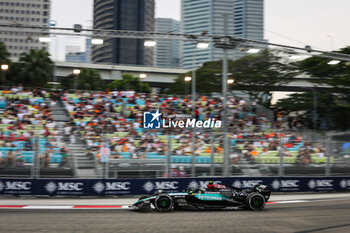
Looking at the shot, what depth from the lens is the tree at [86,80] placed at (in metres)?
58.7

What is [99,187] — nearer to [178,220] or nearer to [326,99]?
[178,220]

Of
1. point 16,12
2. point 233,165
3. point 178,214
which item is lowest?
point 178,214

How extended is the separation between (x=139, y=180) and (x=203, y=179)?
2.79 metres

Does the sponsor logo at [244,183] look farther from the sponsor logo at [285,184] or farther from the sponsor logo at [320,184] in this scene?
the sponsor logo at [320,184]

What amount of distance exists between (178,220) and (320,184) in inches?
400

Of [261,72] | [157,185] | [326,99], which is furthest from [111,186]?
[326,99]

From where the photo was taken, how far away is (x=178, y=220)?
400 inches

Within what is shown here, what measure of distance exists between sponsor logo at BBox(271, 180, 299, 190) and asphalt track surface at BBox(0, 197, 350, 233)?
421 cm

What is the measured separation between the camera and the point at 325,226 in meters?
9.50

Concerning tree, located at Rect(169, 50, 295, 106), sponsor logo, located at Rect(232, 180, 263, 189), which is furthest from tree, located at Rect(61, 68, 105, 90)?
sponsor logo, located at Rect(232, 180, 263, 189)

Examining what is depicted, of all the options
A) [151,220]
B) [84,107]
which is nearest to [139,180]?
[151,220]

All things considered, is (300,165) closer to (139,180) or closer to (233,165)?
(233,165)

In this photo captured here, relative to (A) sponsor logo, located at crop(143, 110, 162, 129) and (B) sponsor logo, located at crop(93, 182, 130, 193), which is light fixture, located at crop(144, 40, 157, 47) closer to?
(A) sponsor logo, located at crop(143, 110, 162, 129)

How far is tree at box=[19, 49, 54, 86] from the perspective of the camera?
50.5 metres
